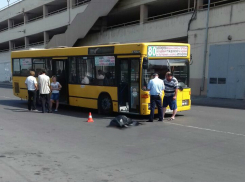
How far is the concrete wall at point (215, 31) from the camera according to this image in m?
19.3

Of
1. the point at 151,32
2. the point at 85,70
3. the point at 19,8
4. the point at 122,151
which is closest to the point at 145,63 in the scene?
the point at 85,70

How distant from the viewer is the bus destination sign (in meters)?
10.7

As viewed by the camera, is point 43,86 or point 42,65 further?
point 42,65

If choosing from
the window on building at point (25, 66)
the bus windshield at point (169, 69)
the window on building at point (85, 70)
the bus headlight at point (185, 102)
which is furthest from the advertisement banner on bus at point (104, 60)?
the window on building at point (25, 66)

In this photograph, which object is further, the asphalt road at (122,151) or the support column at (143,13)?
the support column at (143,13)

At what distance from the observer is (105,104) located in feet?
39.8

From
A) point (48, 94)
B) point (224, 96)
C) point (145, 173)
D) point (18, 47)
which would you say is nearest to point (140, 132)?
point (145, 173)

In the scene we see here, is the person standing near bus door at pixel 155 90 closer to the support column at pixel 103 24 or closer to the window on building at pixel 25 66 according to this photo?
the window on building at pixel 25 66

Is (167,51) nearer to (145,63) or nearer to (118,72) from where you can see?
(145,63)

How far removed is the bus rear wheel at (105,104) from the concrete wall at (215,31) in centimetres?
1132

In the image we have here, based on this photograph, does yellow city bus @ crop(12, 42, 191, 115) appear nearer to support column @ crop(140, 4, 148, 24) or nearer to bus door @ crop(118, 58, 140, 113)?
bus door @ crop(118, 58, 140, 113)

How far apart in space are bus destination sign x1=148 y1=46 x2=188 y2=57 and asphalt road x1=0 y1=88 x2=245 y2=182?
245 centimetres

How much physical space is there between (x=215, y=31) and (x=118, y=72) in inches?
462

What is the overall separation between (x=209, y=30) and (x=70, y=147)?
16467mm
